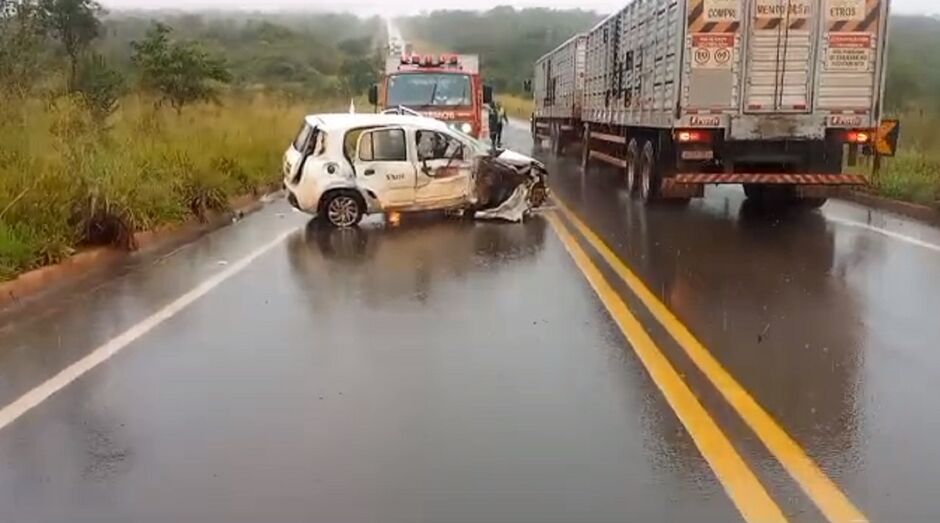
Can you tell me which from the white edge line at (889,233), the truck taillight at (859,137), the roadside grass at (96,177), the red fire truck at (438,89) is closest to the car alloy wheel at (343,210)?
the roadside grass at (96,177)

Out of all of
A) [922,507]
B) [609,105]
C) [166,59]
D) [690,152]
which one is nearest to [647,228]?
[690,152]

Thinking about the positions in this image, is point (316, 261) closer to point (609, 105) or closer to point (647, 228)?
point (647, 228)

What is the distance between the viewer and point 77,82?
18.3 metres

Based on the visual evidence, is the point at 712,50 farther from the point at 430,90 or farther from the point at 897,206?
the point at 430,90

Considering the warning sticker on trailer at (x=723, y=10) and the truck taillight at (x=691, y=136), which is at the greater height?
the warning sticker on trailer at (x=723, y=10)

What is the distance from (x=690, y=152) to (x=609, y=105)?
659 cm

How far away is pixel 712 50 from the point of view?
47.2ft

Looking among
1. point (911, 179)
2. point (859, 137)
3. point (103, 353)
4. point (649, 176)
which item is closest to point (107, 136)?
point (649, 176)

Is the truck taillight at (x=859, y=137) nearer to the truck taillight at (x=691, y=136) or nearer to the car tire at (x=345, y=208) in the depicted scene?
the truck taillight at (x=691, y=136)

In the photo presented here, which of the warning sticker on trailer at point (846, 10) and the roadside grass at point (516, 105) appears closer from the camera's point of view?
the warning sticker on trailer at point (846, 10)

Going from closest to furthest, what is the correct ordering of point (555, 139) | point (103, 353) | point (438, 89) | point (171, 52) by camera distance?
point (103, 353) → point (438, 89) → point (555, 139) → point (171, 52)

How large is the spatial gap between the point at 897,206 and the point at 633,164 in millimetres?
4261

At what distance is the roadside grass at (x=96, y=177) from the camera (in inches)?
396

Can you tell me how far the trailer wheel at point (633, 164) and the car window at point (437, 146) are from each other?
4.52 metres
